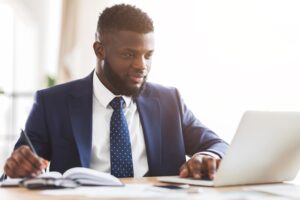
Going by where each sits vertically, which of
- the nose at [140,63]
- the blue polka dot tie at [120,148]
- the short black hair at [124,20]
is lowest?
the blue polka dot tie at [120,148]

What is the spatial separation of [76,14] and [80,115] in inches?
78.0

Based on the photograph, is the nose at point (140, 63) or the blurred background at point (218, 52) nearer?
the nose at point (140, 63)

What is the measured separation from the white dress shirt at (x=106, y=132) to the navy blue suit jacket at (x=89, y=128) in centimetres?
3

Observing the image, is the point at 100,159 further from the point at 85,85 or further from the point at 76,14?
the point at 76,14

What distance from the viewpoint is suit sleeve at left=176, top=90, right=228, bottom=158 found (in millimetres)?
2438

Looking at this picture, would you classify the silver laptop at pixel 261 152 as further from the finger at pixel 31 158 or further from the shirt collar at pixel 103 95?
the shirt collar at pixel 103 95

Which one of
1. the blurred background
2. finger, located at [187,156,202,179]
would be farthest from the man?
the blurred background

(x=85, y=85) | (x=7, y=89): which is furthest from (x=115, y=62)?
(x=7, y=89)

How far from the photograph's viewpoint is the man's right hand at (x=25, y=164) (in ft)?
6.22

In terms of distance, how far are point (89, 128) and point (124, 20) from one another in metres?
0.49

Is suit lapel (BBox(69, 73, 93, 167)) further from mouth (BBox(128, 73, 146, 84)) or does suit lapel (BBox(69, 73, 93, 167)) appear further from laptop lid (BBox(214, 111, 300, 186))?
laptop lid (BBox(214, 111, 300, 186))

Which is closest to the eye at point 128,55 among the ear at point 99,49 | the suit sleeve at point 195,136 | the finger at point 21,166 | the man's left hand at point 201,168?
the ear at point 99,49

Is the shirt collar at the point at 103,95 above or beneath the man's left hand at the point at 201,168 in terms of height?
above

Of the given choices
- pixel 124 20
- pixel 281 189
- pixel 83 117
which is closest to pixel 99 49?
pixel 124 20
